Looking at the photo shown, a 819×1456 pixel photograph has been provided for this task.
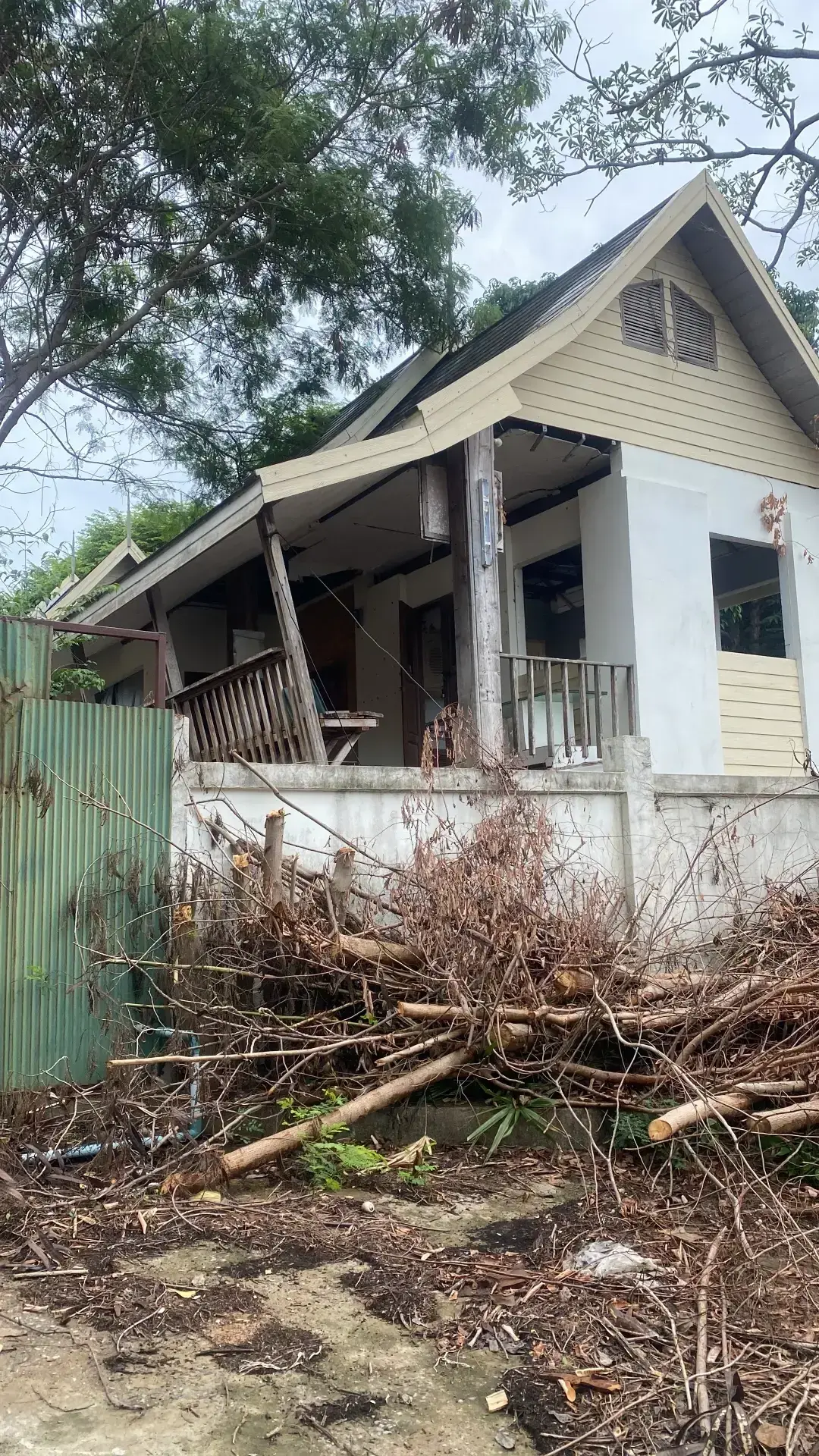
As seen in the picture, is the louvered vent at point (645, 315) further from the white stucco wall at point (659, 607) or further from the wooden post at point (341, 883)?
the wooden post at point (341, 883)

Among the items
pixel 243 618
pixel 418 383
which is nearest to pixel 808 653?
pixel 418 383

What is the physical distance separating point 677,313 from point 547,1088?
8.55 meters

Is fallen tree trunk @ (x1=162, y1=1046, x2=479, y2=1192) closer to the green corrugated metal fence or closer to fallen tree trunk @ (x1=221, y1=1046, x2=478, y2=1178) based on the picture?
fallen tree trunk @ (x1=221, y1=1046, x2=478, y2=1178)

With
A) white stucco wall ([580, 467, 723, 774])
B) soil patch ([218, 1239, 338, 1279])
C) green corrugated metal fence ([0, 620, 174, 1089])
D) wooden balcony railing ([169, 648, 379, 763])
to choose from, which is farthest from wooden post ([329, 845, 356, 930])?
white stucco wall ([580, 467, 723, 774])

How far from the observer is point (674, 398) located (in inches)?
439

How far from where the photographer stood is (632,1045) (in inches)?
220

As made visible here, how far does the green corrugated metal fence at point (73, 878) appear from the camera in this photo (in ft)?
19.1

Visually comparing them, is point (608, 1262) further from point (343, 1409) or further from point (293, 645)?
point (293, 645)

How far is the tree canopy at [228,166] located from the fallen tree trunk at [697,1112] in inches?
386

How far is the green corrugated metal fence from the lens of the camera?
5812mm

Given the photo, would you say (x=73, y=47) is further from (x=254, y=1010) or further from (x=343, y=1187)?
(x=343, y=1187)

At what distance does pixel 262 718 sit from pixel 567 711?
8.75ft

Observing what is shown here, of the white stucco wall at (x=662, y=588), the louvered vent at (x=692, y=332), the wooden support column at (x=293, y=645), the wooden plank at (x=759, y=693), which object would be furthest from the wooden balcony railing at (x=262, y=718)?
the louvered vent at (x=692, y=332)

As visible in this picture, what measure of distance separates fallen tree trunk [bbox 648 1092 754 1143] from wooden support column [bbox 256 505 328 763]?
377 centimetres
